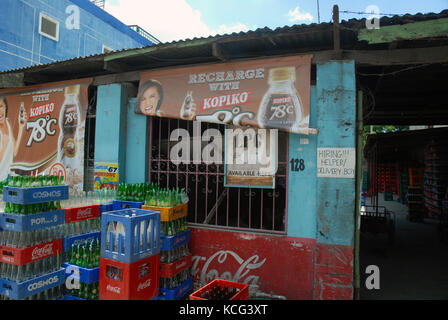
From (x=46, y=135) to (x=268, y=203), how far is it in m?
5.51

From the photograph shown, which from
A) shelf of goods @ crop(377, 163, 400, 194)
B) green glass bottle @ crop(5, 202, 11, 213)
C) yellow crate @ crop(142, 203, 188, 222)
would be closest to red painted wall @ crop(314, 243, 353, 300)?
yellow crate @ crop(142, 203, 188, 222)

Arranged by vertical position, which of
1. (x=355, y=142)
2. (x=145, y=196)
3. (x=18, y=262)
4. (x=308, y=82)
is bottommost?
(x=18, y=262)

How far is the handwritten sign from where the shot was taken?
4.47 meters

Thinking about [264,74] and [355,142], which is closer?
[355,142]

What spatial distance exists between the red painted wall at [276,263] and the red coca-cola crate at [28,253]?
7.73ft

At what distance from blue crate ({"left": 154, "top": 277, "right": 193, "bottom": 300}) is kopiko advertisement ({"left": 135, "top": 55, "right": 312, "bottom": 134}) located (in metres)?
2.78

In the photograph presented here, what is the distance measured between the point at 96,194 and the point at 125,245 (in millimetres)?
1963

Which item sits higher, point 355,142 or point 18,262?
point 355,142

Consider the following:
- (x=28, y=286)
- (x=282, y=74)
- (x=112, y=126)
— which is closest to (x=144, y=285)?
(x=28, y=286)

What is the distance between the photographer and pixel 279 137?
203 inches

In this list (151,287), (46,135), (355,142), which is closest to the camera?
(151,287)

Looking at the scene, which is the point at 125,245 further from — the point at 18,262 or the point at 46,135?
the point at 46,135
